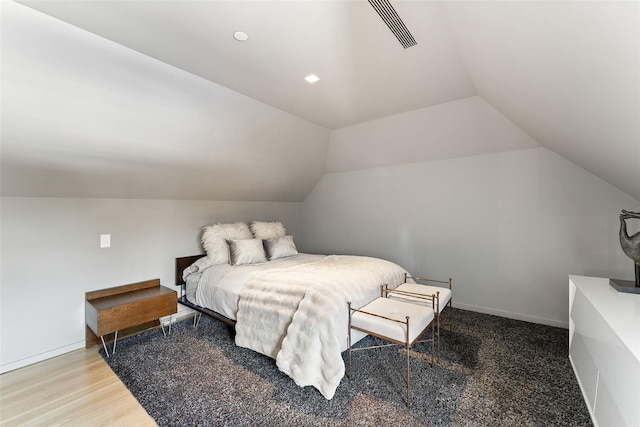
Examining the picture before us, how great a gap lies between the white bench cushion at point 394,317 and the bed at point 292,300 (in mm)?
134

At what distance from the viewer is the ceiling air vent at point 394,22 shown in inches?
60.5

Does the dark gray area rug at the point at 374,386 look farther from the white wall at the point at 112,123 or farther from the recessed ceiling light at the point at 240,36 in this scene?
the recessed ceiling light at the point at 240,36

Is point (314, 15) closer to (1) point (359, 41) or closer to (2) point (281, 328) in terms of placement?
(1) point (359, 41)

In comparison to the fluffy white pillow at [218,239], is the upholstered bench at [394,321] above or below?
below

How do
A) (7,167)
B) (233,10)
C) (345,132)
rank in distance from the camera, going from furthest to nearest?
(345,132)
(7,167)
(233,10)

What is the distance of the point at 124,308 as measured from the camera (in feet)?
8.25

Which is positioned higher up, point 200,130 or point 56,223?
point 200,130

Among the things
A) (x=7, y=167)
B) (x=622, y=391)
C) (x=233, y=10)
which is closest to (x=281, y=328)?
(x=622, y=391)

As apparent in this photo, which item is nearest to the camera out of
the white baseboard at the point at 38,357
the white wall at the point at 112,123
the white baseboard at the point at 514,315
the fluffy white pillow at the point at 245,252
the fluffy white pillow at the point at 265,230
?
the white wall at the point at 112,123

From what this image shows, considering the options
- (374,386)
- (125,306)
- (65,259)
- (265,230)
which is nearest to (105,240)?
(65,259)

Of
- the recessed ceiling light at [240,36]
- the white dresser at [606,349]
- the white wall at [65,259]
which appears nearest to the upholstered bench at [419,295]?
the white dresser at [606,349]

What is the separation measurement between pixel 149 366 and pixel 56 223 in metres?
1.60

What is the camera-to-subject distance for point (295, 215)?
5.32m

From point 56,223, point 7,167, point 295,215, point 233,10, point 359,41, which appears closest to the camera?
point 233,10
